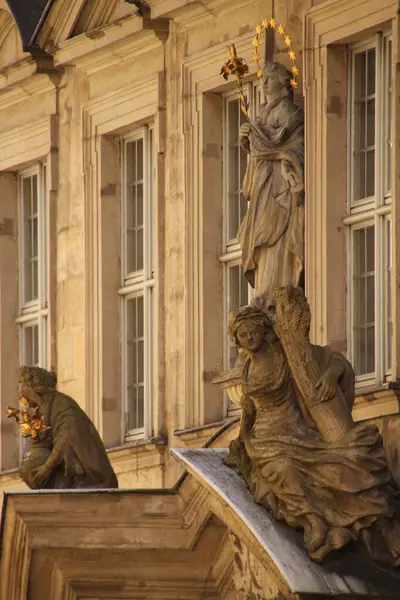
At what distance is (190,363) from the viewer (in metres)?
35.4

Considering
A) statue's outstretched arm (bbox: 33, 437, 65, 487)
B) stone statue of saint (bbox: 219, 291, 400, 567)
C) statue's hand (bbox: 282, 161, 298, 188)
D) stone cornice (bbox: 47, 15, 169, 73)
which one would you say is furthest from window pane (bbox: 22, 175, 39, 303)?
stone statue of saint (bbox: 219, 291, 400, 567)

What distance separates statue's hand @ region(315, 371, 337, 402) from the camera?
93.7 feet

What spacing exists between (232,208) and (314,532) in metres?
7.68

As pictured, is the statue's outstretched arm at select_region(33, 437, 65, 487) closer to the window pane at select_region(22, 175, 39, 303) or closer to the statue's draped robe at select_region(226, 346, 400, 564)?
the statue's draped robe at select_region(226, 346, 400, 564)

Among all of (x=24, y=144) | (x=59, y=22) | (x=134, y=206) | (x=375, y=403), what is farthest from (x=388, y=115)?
(x=24, y=144)

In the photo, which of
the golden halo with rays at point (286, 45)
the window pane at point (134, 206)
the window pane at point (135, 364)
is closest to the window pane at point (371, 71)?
the golden halo with rays at point (286, 45)

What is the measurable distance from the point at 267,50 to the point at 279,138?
1057 mm

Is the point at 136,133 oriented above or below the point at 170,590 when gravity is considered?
above

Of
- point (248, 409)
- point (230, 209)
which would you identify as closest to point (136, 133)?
point (230, 209)

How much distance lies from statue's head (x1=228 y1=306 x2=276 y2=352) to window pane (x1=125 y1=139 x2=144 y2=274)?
8.31 m

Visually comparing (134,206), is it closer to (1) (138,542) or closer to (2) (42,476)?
(2) (42,476)

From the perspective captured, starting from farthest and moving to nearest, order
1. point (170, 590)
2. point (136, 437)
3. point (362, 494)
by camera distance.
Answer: point (136, 437) → point (170, 590) → point (362, 494)

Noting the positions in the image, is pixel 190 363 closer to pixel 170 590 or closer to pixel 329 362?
pixel 170 590

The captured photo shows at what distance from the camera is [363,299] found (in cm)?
3212
